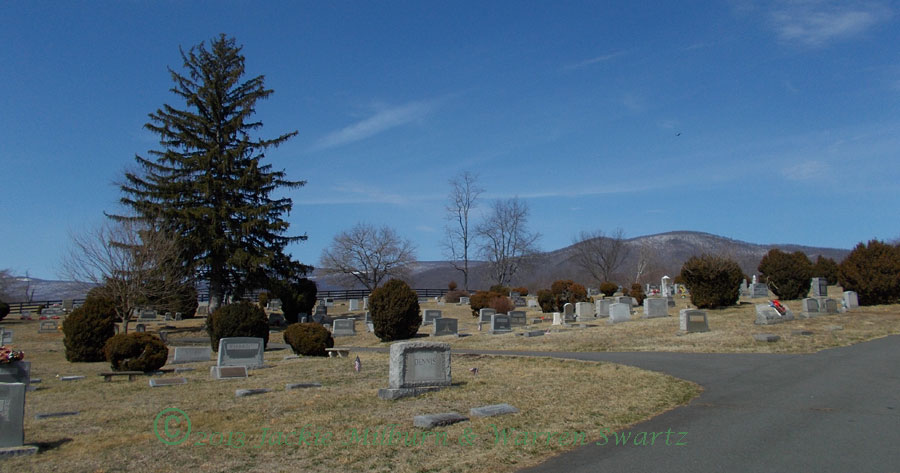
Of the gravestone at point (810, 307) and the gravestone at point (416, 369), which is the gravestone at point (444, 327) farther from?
the gravestone at point (416, 369)

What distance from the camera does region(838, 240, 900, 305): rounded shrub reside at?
26.6 metres

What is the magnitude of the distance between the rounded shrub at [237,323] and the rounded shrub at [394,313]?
5943mm

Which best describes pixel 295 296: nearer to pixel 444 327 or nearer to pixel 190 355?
pixel 444 327

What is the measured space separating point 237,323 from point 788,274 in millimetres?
26640

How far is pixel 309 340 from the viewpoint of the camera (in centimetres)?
1859

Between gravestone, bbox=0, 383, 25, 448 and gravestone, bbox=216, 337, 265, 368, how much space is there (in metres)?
8.72

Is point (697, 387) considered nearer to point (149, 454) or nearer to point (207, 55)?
point (149, 454)

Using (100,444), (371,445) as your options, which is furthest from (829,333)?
(100,444)

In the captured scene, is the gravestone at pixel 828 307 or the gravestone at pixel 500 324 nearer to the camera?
the gravestone at pixel 828 307

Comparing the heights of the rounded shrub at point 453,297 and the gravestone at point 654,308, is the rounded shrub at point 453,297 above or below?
above

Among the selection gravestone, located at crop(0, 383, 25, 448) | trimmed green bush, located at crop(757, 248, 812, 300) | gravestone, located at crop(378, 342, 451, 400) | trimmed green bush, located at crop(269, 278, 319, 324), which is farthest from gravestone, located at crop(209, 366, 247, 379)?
trimmed green bush, located at crop(757, 248, 812, 300)

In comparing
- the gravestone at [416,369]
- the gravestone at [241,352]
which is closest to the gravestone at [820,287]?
the gravestone at [416,369]

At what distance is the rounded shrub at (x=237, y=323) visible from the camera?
20.2 m

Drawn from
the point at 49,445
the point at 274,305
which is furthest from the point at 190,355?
the point at 274,305
